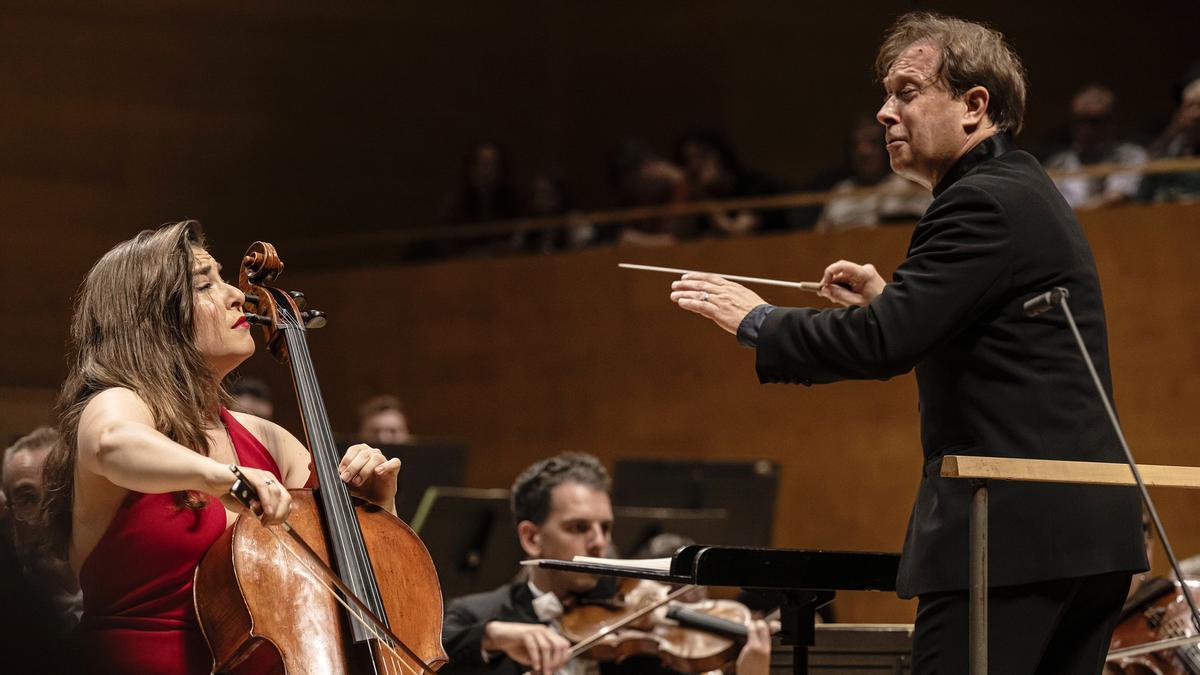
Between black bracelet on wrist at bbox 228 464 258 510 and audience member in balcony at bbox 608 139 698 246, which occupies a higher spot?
audience member in balcony at bbox 608 139 698 246

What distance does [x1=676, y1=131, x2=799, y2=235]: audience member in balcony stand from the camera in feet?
23.8

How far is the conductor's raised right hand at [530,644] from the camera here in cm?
334

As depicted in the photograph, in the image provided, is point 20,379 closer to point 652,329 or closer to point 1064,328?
point 652,329

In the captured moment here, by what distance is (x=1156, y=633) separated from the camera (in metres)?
3.40

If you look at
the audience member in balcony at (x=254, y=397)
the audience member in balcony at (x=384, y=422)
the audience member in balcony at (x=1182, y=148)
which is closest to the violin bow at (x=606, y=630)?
the audience member in balcony at (x=254, y=397)

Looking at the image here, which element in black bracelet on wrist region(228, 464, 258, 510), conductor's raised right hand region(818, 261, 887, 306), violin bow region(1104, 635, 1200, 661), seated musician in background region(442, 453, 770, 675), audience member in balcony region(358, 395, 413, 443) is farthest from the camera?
audience member in balcony region(358, 395, 413, 443)

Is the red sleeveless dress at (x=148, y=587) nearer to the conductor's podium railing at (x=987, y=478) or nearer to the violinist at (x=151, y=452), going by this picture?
the violinist at (x=151, y=452)

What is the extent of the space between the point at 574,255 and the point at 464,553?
305 centimetres

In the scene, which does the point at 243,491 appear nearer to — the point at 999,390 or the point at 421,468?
the point at 999,390

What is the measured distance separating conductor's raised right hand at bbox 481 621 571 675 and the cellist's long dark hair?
0.96m

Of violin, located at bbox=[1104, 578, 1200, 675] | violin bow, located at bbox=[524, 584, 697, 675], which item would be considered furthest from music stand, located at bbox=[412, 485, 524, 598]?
violin, located at bbox=[1104, 578, 1200, 675]

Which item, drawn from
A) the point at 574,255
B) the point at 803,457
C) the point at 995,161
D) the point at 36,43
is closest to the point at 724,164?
the point at 574,255

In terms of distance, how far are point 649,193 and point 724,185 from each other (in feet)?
1.20

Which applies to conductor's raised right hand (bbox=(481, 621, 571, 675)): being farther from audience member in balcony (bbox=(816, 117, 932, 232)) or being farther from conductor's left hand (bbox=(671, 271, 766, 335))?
audience member in balcony (bbox=(816, 117, 932, 232))
